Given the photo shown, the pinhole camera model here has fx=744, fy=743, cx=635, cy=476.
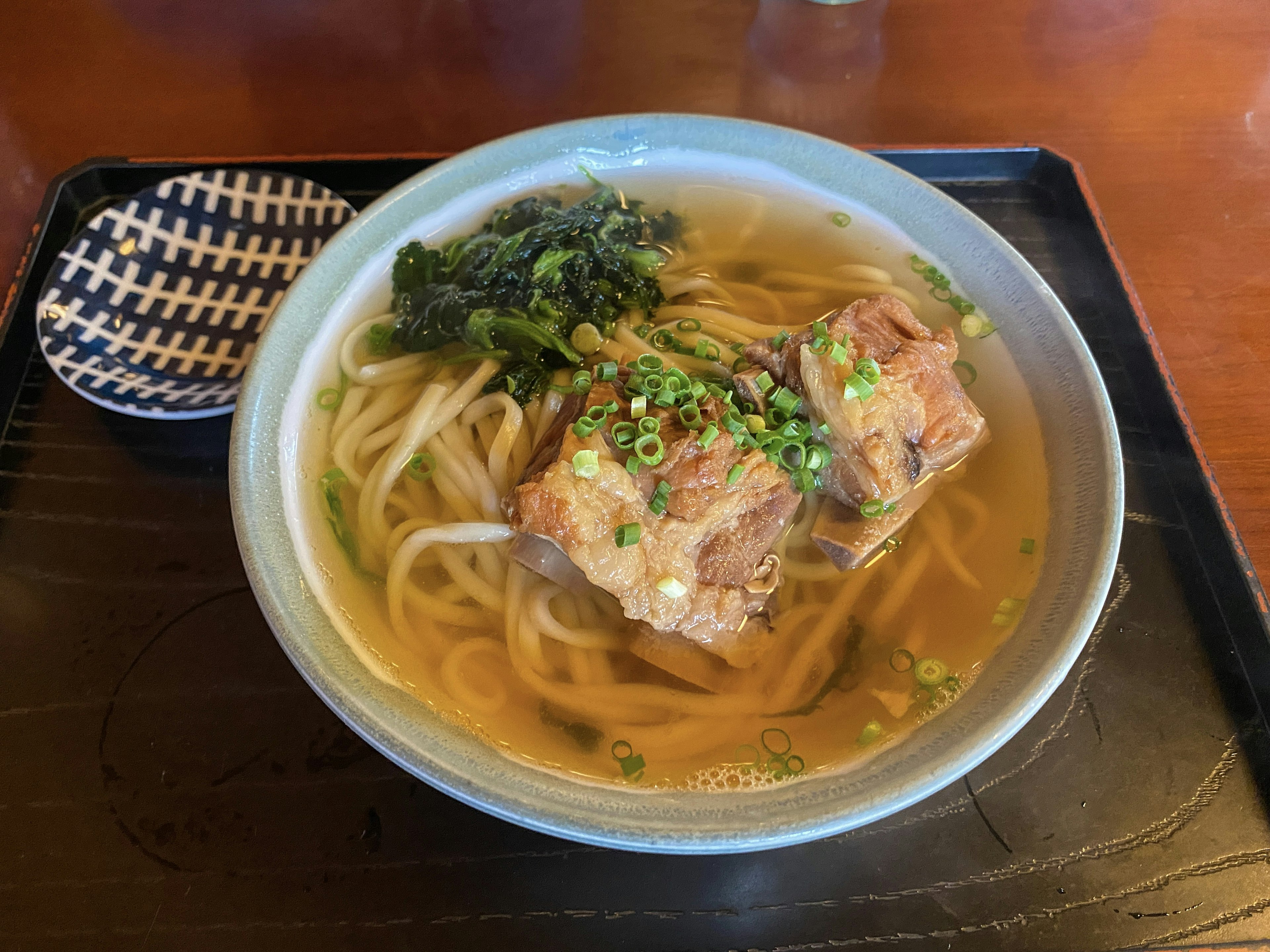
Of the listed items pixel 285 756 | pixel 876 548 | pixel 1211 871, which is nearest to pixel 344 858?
pixel 285 756

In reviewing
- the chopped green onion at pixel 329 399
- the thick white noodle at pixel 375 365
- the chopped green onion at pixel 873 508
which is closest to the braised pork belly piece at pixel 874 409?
the chopped green onion at pixel 873 508

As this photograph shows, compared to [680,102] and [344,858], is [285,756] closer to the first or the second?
[344,858]

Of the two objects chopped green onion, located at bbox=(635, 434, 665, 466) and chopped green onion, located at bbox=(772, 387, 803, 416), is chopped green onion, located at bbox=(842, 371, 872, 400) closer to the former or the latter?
chopped green onion, located at bbox=(772, 387, 803, 416)

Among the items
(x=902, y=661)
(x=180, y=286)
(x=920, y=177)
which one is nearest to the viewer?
(x=902, y=661)

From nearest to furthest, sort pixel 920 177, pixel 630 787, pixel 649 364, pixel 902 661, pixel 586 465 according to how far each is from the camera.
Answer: pixel 630 787 < pixel 586 465 < pixel 902 661 < pixel 649 364 < pixel 920 177

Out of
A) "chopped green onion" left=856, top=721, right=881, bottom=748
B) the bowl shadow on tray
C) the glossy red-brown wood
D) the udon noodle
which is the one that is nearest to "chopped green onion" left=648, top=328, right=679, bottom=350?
the udon noodle

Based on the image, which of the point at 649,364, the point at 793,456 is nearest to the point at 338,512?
the point at 649,364

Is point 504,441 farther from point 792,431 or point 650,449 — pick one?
point 792,431
